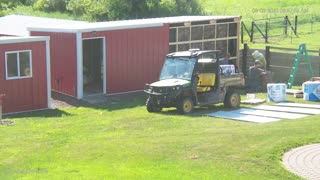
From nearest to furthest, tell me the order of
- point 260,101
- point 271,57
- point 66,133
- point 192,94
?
point 66,133 → point 192,94 → point 260,101 → point 271,57

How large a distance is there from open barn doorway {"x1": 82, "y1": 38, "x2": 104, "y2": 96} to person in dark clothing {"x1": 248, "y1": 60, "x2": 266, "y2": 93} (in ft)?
20.4

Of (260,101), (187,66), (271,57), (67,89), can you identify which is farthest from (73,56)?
(271,57)

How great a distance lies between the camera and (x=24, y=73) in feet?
71.5

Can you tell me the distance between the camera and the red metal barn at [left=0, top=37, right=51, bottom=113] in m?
21.3

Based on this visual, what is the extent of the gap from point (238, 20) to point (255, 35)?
17.6m

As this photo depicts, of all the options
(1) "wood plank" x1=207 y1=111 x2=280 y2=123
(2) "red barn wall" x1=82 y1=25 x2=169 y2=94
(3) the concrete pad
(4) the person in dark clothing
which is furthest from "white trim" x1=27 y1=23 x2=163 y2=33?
(1) "wood plank" x1=207 y1=111 x2=280 y2=123

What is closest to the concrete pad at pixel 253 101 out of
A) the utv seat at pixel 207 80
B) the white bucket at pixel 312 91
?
the white bucket at pixel 312 91

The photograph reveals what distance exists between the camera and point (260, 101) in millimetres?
21641

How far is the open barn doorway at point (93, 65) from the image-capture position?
83.4 ft

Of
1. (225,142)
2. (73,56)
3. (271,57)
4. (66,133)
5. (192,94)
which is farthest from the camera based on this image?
(271,57)

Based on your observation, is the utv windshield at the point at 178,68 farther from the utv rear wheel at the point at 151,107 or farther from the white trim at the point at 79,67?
the white trim at the point at 79,67

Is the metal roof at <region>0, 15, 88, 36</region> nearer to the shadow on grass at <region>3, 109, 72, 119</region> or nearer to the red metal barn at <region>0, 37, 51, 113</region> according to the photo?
the red metal barn at <region>0, 37, 51, 113</region>

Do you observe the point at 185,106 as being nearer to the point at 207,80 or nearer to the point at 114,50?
the point at 207,80

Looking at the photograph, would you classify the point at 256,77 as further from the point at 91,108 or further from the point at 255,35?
the point at 255,35
